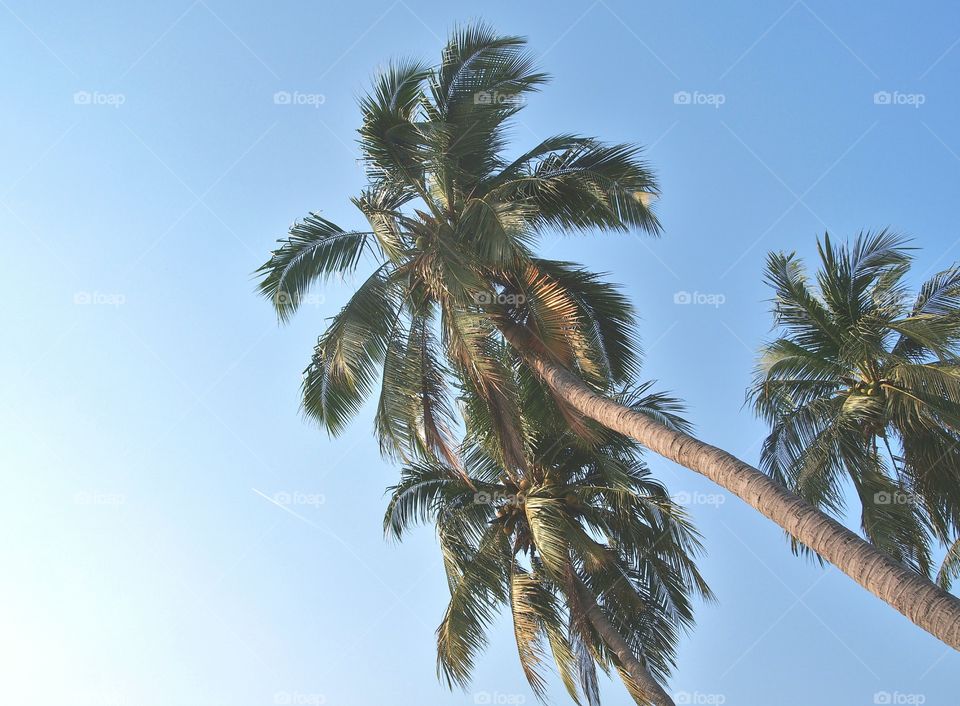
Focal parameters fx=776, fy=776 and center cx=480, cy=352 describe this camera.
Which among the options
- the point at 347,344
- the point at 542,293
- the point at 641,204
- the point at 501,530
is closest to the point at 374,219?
the point at 347,344

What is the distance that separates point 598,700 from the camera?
16031 mm

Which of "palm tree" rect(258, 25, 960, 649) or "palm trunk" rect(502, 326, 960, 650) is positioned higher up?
"palm tree" rect(258, 25, 960, 649)

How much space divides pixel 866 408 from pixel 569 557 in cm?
625

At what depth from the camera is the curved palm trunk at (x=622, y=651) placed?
13875 millimetres

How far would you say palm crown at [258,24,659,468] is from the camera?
12.5 metres

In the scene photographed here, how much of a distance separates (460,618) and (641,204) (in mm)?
8711

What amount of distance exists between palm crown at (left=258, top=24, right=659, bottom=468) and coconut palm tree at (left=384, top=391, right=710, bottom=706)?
94.5 inches

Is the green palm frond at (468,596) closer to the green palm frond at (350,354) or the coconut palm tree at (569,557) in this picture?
the coconut palm tree at (569,557)

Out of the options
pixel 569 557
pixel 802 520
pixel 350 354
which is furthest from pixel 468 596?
pixel 802 520

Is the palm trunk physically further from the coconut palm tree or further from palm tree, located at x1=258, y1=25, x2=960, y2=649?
the coconut palm tree

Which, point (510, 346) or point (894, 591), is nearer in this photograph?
point (894, 591)

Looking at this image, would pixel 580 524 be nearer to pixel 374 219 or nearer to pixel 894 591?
pixel 374 219

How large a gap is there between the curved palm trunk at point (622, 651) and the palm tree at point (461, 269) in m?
3.93

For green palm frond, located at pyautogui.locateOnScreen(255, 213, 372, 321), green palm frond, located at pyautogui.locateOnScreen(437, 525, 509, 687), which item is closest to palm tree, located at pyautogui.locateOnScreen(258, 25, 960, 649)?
green palm frond, located at pyautogui.locateOnScreen(255, 213, 372, 321)
